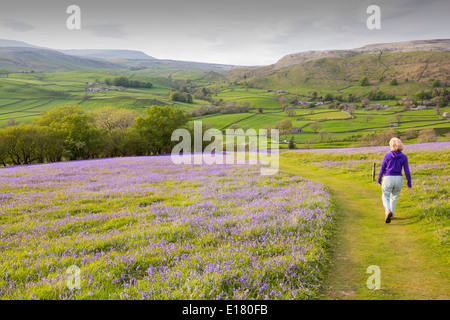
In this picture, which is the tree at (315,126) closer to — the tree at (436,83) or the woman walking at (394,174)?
the woman walking at (394,174)

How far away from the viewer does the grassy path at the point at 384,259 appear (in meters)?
5.36

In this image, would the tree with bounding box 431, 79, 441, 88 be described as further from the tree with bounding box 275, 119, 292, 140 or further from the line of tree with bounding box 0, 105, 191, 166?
the line of tree with bounding box 0, 105, 191, 166

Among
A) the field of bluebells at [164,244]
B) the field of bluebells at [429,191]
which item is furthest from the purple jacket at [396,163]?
the field of bluebells at [164,244]

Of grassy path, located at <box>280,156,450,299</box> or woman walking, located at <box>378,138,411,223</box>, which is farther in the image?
woman walking, located at <box>378,138,411,223</box>

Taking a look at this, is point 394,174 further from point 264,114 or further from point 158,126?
point 264,114

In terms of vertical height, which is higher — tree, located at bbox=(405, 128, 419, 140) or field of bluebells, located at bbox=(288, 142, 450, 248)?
tree, located at bbox=(405, 128, 419, 140)

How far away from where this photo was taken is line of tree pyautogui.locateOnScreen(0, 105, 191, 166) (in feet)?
136

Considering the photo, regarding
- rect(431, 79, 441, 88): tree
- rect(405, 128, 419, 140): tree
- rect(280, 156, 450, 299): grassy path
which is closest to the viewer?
rect(280, 156, 450, 299): grassy path

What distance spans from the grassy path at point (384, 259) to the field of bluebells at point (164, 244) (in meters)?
0.59

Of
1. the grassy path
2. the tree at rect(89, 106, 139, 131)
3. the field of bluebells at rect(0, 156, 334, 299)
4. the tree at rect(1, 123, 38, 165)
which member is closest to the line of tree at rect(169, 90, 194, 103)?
the tree at rect(89, 106, 139, 131)

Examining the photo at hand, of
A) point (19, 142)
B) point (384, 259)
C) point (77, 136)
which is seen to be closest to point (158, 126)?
point (77, 136)

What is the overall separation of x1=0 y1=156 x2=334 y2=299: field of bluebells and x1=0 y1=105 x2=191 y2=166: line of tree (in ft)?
119
